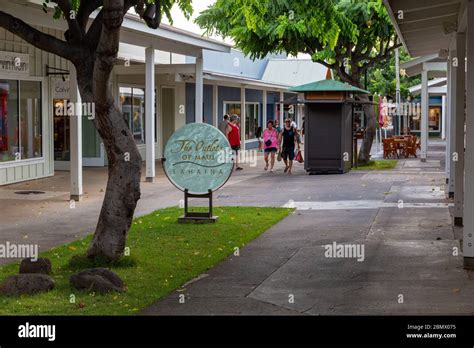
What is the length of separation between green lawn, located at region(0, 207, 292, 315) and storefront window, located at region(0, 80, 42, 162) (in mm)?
6406

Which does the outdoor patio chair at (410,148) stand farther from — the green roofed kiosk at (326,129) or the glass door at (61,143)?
the glass door at (61,143)

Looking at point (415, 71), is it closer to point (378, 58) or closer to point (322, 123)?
point (378, 58)

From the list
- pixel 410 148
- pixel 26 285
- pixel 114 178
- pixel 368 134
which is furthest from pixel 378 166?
pixel 26 285

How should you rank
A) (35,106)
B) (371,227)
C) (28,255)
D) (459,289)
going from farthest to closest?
(35,106), (371,227), (28,255), (459,289)

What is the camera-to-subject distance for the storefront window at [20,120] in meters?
20.5

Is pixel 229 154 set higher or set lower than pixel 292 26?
lower

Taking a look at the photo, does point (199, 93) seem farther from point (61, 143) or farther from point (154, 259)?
point (154, 259)

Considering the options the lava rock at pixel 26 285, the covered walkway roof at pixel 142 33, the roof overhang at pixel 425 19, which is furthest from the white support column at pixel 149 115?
the lava rock at pixel 26 285

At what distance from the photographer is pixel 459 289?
29.3 feet

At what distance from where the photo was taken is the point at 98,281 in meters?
8.75

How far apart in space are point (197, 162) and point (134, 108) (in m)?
15.6
